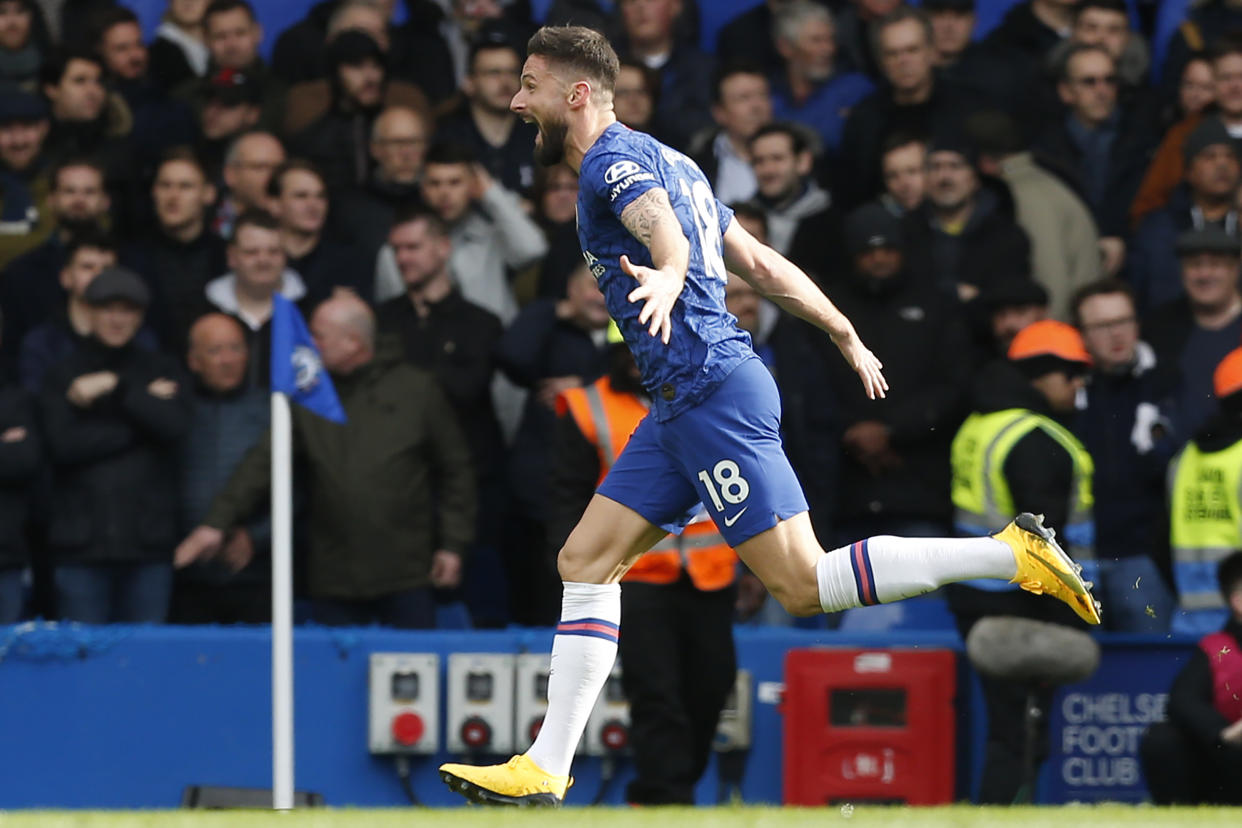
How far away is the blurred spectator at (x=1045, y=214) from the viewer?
10.4 metres

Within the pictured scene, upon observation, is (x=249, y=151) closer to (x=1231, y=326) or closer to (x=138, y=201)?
(x=138, y=201)

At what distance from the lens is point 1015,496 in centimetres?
859

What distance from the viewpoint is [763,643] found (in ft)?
30.6

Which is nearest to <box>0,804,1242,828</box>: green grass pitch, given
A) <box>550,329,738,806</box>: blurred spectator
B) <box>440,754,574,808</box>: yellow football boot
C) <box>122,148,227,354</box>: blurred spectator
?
<box>440,754,574,808</box>: yellow football boot

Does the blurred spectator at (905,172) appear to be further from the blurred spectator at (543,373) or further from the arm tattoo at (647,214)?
the arm tattoo at (647,214)

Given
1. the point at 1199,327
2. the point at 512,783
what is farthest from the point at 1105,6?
the point at 512,783

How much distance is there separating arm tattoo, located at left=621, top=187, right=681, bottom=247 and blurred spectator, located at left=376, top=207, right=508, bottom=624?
169 inches

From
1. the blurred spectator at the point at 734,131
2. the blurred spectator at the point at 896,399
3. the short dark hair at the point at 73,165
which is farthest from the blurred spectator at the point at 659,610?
the short dark hair at the point at 73,165

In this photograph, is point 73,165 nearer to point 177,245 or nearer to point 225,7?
point 177,245

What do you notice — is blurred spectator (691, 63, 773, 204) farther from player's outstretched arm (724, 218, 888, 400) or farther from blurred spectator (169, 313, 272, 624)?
player's outstretched arm (724, 218, 888, 400)

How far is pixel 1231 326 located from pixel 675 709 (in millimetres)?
3395

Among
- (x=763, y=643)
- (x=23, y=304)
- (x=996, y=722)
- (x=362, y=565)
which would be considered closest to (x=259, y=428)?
(x=362, y=565)

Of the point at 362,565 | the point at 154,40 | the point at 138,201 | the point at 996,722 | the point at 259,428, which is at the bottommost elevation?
the point at 996,722

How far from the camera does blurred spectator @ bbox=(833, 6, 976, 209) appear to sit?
10.9 meters
